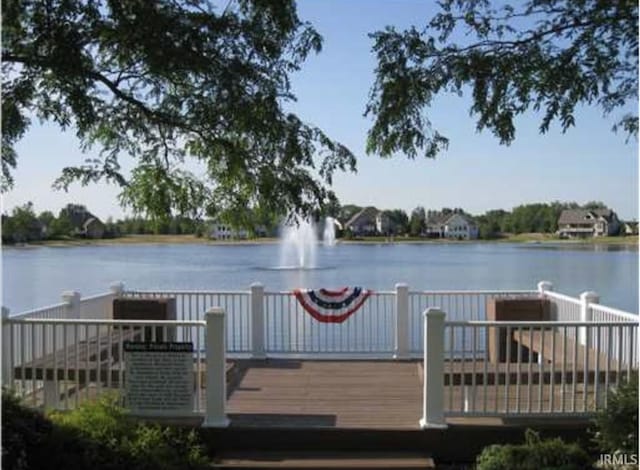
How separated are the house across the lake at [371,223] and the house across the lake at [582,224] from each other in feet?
68.3

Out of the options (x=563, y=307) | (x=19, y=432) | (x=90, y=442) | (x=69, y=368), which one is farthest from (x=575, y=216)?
(x=19, y=432)

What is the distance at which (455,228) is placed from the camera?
298 feet

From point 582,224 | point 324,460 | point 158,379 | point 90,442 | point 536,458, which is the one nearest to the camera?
point 536,458

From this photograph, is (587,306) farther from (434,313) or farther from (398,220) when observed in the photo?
(398,220)

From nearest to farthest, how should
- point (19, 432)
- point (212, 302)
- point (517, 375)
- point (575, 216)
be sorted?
point (19, 432) → point (517, 375) → point (212, 302) → point (575, 216)

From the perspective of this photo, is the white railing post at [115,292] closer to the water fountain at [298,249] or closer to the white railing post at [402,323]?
the white railing post at [402,323]

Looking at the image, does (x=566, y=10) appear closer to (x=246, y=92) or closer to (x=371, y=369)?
(x=246, y=92)

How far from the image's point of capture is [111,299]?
9.34 meters

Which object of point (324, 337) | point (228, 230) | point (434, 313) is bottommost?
point (324, 337)

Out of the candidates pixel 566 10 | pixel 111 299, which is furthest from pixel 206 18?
pixel 111 299

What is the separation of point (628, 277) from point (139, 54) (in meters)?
31.2

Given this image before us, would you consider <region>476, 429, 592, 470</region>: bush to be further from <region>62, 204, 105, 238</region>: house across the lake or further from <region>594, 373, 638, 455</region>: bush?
<region>62, 204, 105, 238</region>: house across the lake

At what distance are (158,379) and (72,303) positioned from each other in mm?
2657

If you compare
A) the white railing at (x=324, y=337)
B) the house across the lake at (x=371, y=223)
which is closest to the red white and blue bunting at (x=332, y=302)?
the white railing at (x=324, y=337)
